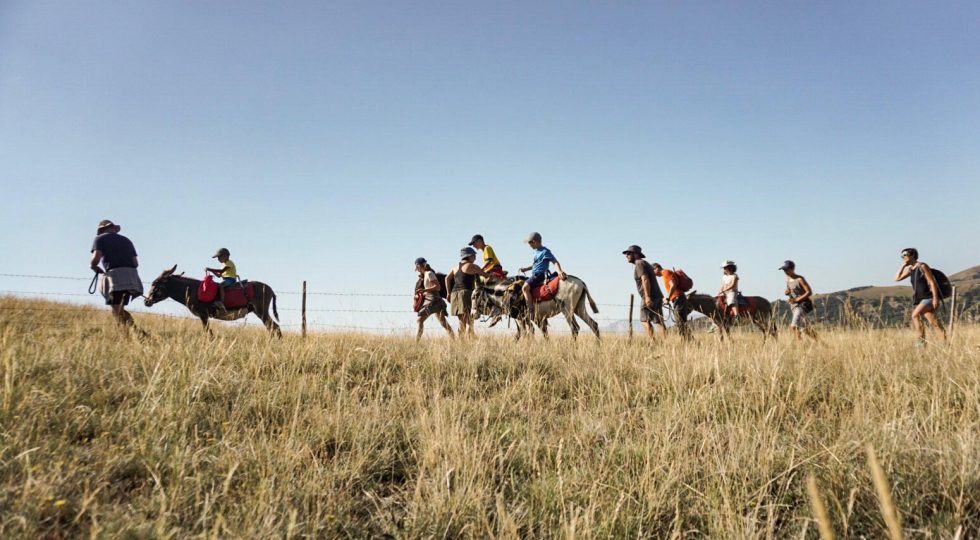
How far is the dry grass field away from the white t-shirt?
6.38 metres

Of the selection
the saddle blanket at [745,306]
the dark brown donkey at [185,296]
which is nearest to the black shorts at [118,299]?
the dark brown donkey at [185,296]

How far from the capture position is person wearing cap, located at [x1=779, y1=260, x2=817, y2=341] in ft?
34.5

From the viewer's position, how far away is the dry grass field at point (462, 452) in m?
2.66

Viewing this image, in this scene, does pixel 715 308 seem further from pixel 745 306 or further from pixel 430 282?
pixel 430 282

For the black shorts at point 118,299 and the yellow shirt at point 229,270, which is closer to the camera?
the black shorts at point 118,299

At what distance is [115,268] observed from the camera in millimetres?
8555

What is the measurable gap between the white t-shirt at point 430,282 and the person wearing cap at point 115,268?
17.3 ft

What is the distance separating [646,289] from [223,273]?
889cm

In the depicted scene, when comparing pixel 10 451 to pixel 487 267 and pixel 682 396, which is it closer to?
pixel 682 396

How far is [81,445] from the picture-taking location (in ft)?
11.0

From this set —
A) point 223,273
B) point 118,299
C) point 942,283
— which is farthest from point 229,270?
point 942,283

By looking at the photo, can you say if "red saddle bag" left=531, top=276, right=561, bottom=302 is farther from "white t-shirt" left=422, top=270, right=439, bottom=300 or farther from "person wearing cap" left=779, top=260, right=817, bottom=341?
"person wearing cap" left=779, top=260, right=817, bottom=341

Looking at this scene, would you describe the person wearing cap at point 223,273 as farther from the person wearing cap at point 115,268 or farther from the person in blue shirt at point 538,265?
the person in blue shirt at point 538,265

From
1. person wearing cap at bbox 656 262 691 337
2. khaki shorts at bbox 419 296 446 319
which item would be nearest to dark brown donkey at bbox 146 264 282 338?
khaki shorts at bbox 419 296 446 319
